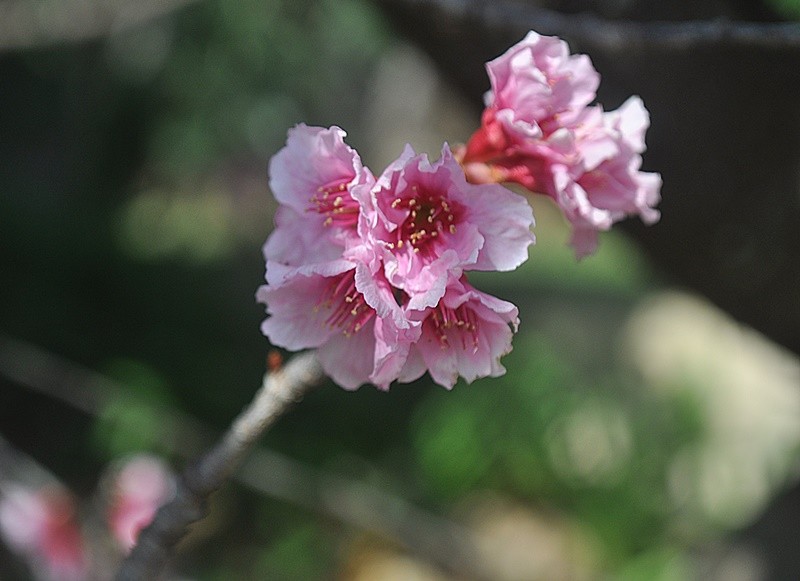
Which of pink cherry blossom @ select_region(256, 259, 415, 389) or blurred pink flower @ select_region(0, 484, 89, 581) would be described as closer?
pink cherry blossom @ select_region(256, 259, 415, 389)

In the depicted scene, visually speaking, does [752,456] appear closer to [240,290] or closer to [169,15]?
[240,290]

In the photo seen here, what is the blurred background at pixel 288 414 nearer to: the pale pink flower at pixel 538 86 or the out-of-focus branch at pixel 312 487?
the out-of-focus branch at pixel 312 487

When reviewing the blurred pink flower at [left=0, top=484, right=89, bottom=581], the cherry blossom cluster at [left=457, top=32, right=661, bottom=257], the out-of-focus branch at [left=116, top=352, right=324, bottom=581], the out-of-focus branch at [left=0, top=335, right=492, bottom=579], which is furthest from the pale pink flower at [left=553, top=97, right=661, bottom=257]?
the out-of-focus branch at [left=0, top=335, right=492, bottom=579]

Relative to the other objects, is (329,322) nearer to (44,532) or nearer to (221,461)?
(221,461)

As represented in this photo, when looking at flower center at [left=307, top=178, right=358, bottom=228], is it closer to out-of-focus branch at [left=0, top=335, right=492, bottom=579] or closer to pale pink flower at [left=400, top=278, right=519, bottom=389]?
pale pink flower at [left=400, top=278, right=519, bottom=389]

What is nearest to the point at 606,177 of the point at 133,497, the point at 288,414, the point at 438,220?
the point at 438,220
